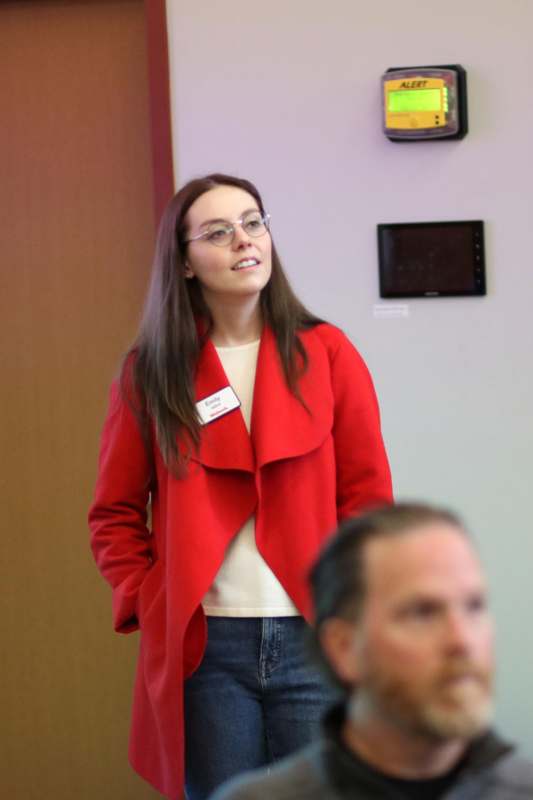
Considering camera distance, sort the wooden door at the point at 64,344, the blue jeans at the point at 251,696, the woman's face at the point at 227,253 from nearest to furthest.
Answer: the blue jeans at the point at 251,696 → the woman's face at the point at 227,253 → the wooden door at the point at 64,344

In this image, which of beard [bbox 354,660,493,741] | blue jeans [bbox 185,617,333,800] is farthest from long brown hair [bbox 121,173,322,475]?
beard [bbox 354,660,493,741]

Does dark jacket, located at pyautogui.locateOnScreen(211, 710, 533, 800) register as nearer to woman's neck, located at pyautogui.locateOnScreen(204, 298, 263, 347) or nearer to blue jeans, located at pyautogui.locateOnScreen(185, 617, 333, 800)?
blue jeans, located at pyautogui.locateOnScreen(185, 617, 333, 800)

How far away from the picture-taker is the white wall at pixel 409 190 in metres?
3.30

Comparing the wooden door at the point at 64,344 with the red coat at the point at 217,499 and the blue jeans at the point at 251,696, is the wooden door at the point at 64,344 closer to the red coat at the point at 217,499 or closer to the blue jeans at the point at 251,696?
the red coat at the point at 217,499

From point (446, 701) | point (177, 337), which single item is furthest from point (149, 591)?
point (446, 701)

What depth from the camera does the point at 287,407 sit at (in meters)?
2.29

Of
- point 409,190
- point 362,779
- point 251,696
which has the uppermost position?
point 409,190

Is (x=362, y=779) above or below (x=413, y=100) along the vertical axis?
below

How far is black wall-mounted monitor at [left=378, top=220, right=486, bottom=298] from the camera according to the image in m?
3.32

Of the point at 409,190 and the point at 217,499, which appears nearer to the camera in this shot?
the point at 217,499

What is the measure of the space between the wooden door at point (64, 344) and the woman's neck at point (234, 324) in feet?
4.02

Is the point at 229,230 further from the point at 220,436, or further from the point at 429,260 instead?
the point at 429,260

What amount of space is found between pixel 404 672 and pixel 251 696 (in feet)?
3.79

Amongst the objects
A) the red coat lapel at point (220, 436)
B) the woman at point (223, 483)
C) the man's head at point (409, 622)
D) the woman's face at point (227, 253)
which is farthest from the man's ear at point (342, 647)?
the woman's face at point (227, 253)
